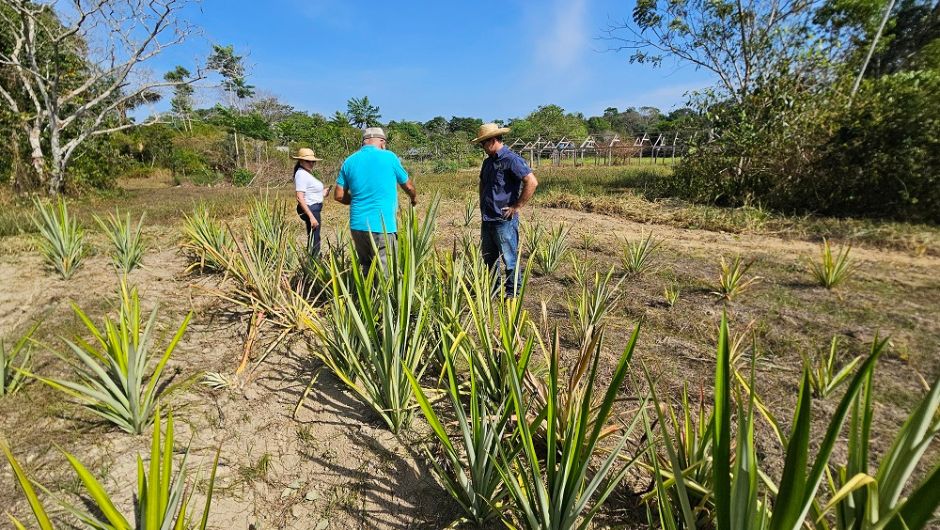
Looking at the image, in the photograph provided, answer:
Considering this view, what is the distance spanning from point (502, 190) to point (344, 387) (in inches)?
70.2

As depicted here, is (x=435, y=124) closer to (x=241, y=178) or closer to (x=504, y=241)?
(x=241, y=178)

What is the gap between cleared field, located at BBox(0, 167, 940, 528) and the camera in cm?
139

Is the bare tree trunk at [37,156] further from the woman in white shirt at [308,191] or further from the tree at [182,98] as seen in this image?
the woman in white shirt at [308,191]

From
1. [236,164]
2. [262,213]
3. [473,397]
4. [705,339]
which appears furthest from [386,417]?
[236,164]

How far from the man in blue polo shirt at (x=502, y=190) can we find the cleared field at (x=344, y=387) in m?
0.49

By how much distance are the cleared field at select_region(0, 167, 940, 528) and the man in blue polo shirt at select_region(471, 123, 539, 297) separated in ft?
1.60

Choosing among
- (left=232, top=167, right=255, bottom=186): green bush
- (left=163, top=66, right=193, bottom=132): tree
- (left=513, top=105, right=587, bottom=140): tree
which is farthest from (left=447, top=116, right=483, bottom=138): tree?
(left=232, top=167, right=255, bottom=186): green bush

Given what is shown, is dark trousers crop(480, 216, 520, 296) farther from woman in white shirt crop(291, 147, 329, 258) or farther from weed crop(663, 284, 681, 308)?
woman in white shirt crop(291, 147, 329, 258)

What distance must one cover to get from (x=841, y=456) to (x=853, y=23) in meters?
12.8

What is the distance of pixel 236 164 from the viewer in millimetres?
19281

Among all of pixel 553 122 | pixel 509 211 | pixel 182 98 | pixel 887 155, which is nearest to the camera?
pixel 509 211

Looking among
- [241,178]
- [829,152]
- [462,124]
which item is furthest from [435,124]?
[829,152]

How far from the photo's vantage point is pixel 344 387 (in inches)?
78.9

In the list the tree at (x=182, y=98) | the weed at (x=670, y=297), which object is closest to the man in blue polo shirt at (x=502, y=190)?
the weed at (x=670, y=297)
